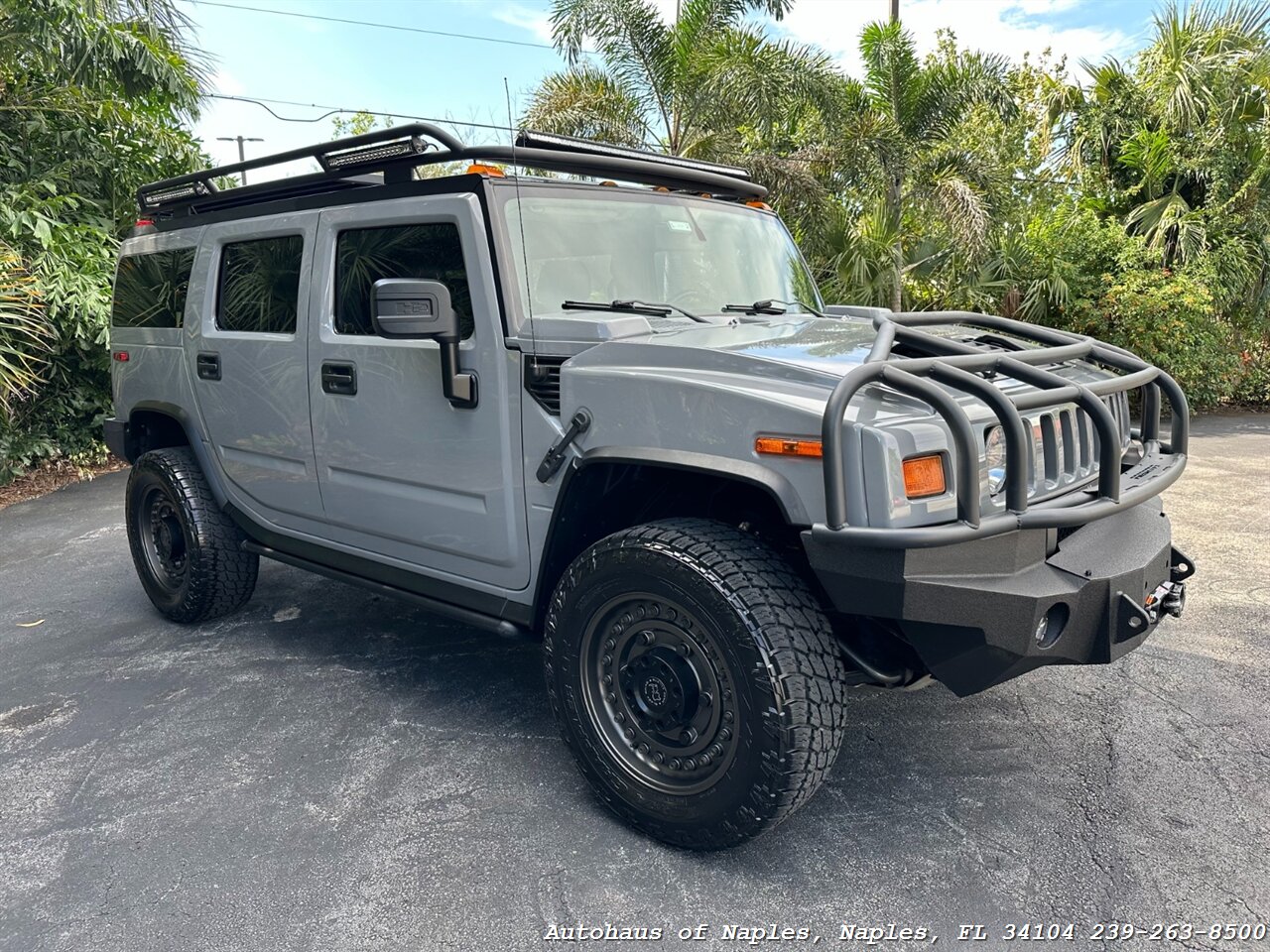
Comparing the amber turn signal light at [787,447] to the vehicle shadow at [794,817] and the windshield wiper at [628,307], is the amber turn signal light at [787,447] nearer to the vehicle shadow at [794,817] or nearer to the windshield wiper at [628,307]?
the windshield wiper at [628,307]

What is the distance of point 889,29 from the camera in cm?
1223

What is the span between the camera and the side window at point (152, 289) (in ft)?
15.6

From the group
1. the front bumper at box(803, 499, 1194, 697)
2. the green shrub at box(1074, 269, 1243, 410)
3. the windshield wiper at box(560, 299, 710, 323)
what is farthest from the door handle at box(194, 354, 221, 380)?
the green shrub at box(1074, 269, 1243, 410)

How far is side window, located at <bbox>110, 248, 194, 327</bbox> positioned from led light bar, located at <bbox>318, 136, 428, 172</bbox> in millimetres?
1248

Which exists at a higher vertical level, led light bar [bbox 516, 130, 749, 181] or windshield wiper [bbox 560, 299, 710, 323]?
led light bar [bbox 516, 130, 749, 181]

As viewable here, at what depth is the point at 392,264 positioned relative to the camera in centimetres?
358

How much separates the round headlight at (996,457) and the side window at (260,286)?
9.16 feet

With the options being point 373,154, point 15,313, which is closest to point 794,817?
point 373,154

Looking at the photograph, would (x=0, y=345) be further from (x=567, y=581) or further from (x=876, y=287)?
(x=876, y=287)

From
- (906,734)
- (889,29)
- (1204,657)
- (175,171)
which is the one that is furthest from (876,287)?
(906,734)

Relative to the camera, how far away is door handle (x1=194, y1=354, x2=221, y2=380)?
14.6 feet

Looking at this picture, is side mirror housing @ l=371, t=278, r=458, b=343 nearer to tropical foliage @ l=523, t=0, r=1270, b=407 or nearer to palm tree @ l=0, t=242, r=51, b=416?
palm tree @ l=0, t=242, r=51, b=416

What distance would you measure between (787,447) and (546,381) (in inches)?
36.4

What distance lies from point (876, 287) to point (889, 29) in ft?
10.5
